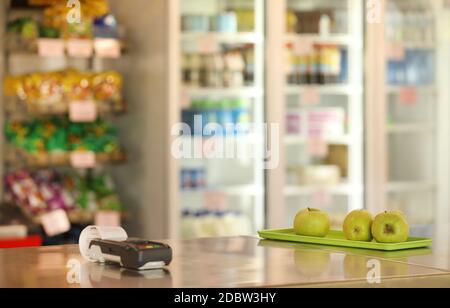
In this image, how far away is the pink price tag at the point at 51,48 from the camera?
5051 mm

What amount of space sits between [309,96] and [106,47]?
1384 mm

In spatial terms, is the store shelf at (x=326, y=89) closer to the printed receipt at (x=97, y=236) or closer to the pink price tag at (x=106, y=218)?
the pink price tag at (x=106, y=218)

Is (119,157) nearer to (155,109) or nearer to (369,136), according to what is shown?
(155,109)

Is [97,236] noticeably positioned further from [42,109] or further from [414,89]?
[414,89]

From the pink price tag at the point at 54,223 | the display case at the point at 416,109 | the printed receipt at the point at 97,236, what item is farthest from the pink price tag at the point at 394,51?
the printed receipt at the point at 97,236

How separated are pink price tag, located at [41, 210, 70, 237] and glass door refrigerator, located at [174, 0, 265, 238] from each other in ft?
2.93

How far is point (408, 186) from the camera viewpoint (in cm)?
620

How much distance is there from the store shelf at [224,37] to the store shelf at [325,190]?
964mm

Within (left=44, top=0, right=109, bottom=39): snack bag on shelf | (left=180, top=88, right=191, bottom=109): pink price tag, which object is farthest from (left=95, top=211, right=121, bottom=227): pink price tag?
(left=44, top=0, right=109, bottom=39): snack bag on shelf

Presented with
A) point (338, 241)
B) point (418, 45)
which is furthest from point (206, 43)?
point (338, 241)

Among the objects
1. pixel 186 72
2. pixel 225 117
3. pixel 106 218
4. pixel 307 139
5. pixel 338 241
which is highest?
pixel 186 72

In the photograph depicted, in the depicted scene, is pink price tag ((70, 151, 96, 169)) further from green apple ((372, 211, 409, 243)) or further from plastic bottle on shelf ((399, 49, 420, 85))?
green apple ((372, 211, 409, 243))

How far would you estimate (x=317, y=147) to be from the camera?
19.4ft
